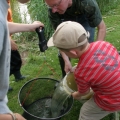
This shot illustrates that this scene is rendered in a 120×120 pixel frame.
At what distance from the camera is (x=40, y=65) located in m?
3.92

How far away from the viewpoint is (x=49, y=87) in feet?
9.82

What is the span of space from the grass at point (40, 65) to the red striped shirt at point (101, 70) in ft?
3.09

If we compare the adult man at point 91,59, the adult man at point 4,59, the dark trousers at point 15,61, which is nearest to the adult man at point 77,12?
the adult man at point 91,59

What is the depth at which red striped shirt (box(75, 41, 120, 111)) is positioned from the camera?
1.79 metres

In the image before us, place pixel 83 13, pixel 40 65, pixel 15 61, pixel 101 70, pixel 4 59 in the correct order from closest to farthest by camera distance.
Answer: pixel 4 59 < pixel 101 70 < pixel 83 13 < pixel 15 61 < pixel 40 65

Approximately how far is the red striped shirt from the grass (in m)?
0.94

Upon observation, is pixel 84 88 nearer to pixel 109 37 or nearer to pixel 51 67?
pixel 51 67

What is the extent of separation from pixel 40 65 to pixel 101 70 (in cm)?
224

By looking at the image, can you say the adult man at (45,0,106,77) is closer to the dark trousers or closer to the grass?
the dark trousers

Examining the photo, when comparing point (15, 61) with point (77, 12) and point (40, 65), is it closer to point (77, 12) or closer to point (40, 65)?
point (40, 65)

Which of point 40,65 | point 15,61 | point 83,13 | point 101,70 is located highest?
point 83,13

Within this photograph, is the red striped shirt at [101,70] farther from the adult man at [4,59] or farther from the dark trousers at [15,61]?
the dark trousers at [15,61]

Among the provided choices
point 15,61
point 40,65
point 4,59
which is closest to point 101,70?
point 4,59

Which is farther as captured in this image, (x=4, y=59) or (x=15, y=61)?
(x=15, y=61)
